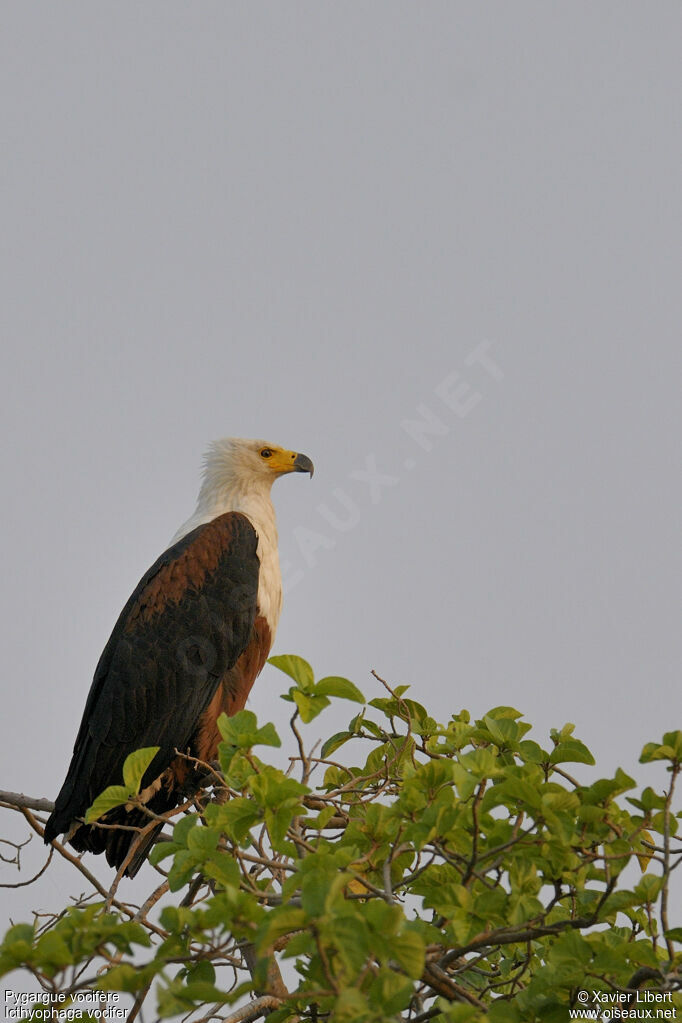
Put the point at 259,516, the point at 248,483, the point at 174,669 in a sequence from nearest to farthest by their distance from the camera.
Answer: the point at 174,669
the point at 259,516
the point at 248,483

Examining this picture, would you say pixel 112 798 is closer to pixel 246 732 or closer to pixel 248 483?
pixel 246 732

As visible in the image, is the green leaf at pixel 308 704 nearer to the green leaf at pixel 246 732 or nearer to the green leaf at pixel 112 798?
the green leaf at pixel 246 732

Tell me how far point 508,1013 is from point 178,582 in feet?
10.5

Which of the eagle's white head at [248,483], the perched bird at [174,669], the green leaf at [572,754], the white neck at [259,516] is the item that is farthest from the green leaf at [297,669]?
the eagle's white head at [248,483]

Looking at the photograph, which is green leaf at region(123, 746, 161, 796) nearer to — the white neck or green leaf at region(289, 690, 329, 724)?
green leaf at region(289, 690, 329, 724)

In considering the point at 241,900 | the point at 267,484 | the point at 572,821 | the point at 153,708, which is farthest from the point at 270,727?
the point at 267,484

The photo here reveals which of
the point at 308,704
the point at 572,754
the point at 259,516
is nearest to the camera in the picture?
the point at 308,704

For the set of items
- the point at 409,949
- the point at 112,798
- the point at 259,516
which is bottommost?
the point at 409,949

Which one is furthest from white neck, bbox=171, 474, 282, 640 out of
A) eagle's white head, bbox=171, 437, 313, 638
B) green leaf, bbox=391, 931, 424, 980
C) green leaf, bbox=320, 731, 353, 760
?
green leaf, bbox=391, 931, 424, 980

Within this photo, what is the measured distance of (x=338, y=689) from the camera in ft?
8.82

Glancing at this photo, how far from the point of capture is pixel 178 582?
215 inches

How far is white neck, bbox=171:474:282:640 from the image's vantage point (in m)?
5.64

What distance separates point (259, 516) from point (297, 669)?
3414 millimetres

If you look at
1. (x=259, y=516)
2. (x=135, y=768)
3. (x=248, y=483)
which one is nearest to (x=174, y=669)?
(x=259, y=516)
